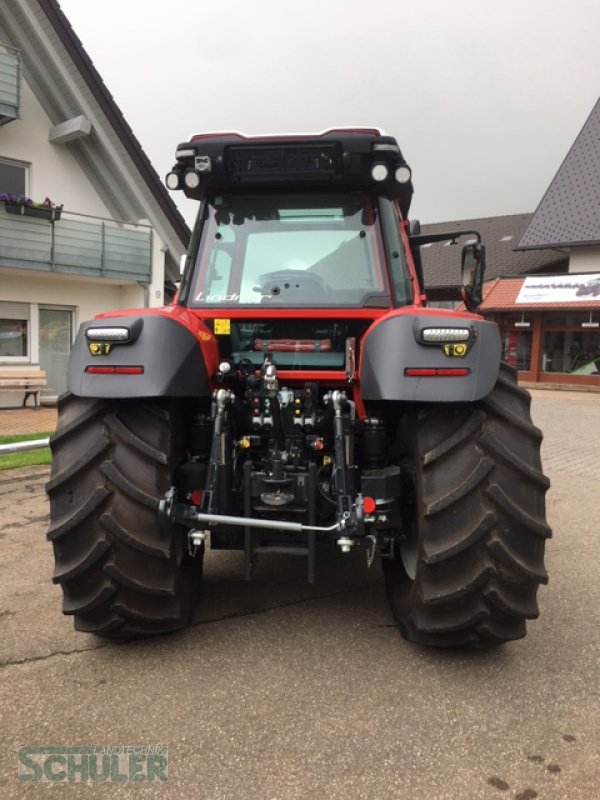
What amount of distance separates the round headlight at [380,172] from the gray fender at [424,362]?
87 centimetres

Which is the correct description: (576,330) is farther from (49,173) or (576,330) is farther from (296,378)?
(296,378)

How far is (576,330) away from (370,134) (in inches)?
909

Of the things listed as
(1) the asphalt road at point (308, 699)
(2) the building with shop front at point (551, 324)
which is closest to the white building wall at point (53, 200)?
(1) the asphalt road at point (308, 699)

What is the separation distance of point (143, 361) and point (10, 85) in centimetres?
1234

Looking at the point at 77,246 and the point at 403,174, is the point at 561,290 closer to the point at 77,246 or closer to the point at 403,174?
the point at 77,246

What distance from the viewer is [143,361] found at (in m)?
2.83

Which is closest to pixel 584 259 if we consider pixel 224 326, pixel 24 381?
pixel 24 381

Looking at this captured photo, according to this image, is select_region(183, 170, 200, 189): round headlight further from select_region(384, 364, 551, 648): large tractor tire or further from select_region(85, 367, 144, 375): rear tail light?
select_region(384, 364, 551, 648): large tractor tire

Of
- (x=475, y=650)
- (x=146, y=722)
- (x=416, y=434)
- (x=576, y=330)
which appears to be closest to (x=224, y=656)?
(x=146, y=722)

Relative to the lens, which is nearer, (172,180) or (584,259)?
(172,180)

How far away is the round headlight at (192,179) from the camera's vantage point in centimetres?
341

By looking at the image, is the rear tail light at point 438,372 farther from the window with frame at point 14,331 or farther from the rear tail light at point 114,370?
the window with frame at point 14,331

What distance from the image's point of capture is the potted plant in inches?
513

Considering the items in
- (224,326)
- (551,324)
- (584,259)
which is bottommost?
(224,326)
